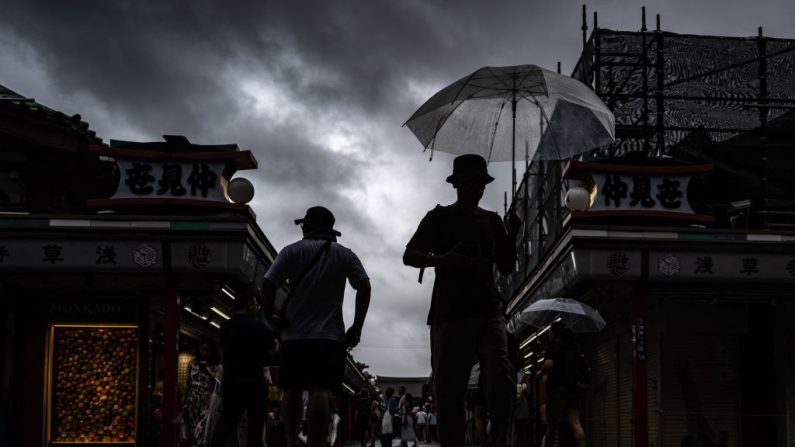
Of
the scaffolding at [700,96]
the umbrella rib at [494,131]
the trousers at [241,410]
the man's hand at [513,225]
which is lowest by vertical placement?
the trousers at [241,410]

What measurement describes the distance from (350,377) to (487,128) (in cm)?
4362

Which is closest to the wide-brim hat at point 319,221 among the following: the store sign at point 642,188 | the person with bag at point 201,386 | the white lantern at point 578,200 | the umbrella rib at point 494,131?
the umbrella rib at point 494,131

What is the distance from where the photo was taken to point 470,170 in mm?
6277

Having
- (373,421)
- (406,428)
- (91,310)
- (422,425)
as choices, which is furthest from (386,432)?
(422,425)

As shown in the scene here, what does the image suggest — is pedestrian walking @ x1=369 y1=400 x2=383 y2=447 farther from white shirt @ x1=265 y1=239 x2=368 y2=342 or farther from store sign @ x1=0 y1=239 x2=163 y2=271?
white shirt @ x1=265 y1=239 x2=368 y2=342

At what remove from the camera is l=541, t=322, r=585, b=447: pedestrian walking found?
11875mm

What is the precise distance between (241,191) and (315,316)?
36.2ft

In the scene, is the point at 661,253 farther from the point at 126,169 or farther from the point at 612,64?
the point at 612,64

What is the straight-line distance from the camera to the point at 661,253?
1609 cm

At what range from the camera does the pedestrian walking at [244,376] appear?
7742 mm

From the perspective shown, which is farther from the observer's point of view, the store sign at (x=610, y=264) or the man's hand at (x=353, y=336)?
the store sign at (x=610, y=264)

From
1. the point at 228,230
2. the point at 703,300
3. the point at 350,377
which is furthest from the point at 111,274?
the point at 350,377

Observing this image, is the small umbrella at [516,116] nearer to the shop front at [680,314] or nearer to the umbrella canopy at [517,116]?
the umbrella canopy at [517,116]

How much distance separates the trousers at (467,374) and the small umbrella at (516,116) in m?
2.87
